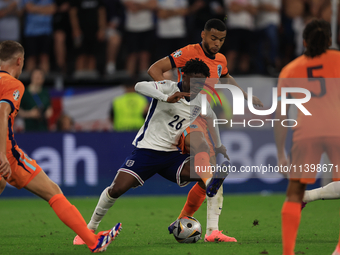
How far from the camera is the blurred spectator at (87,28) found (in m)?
12.5

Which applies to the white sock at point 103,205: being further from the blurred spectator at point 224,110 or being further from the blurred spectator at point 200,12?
the blurred spectator at point 200,12

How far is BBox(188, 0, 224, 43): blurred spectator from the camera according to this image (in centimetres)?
1241

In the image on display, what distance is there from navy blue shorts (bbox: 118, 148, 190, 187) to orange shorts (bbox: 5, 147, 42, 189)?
3.54ft

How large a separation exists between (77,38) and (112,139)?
3.54 meters

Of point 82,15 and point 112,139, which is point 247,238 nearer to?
point 112,139

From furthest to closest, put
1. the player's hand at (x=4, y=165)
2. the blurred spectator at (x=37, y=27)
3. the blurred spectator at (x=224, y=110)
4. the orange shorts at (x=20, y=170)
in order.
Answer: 1. the blurred spectator at (x=37, y=27)
2. the blurred spectator at (x=224, y=110)
3. the orange shorts at (x=20, y=170)
4. the player's hand at (x=4, y=165)

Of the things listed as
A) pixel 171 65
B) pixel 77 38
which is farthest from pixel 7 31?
pixel 171 65

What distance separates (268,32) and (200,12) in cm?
181

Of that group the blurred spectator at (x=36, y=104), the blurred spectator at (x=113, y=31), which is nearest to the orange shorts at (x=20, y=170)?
the blurred spectator at (x=36, y=104)

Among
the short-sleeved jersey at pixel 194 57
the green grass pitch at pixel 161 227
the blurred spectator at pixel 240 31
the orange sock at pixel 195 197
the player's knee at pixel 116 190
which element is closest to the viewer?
the green grass pitch at pixel 161 227

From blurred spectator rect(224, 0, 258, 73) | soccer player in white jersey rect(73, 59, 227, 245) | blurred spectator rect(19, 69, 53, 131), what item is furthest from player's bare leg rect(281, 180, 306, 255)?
blurred spectator rect(224, 0, 258, 73)

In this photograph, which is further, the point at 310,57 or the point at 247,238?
the point at 247,238

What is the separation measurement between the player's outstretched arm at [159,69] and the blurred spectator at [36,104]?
4.99 metres

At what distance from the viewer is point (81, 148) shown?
10.4m
